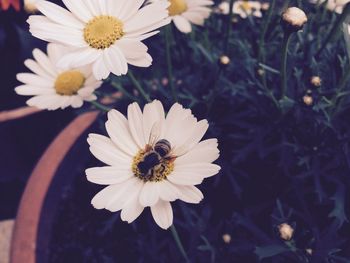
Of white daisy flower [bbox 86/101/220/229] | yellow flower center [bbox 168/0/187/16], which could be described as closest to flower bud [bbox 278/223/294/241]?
white daisy flower [bbox 86/101/220/229]

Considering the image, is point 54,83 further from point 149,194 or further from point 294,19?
point 294,19

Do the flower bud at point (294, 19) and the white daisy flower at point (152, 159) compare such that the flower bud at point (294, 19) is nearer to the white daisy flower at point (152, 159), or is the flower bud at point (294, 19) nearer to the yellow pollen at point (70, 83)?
the white daisy flower at point (152, 159)

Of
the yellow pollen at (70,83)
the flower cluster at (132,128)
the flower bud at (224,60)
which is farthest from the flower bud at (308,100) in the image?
the yellow pollen at (70,83)

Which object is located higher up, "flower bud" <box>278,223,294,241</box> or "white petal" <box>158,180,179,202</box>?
"white petal" <box>158,180,179,202</box>

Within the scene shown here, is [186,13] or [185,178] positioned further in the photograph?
[186,13]

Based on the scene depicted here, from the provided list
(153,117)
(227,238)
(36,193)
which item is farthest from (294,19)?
(36,193)

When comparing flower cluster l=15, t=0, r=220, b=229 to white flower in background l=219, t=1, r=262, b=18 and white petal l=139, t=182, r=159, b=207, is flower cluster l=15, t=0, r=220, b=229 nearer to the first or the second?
white petal l=139, t=182, r=159, b=207

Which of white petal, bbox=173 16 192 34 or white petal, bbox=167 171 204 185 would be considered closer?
white petal, bbox=167 171 204 185

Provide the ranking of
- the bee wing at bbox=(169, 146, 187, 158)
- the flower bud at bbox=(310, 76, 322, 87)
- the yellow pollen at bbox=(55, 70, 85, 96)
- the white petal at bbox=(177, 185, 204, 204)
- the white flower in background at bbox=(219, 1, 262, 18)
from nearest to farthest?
1. the white petal at bbox=(177, 185, 204, 204)
2. the bee wing at bbox=(169, 146, 187, 158)
3. the flower bud at bbox=(310, 76, 322, 87)
4. the yellow pollen at bbox=(55, 70, 85, 96)
5. the white flower in background at bbox=(219, 1, 262, 18)
